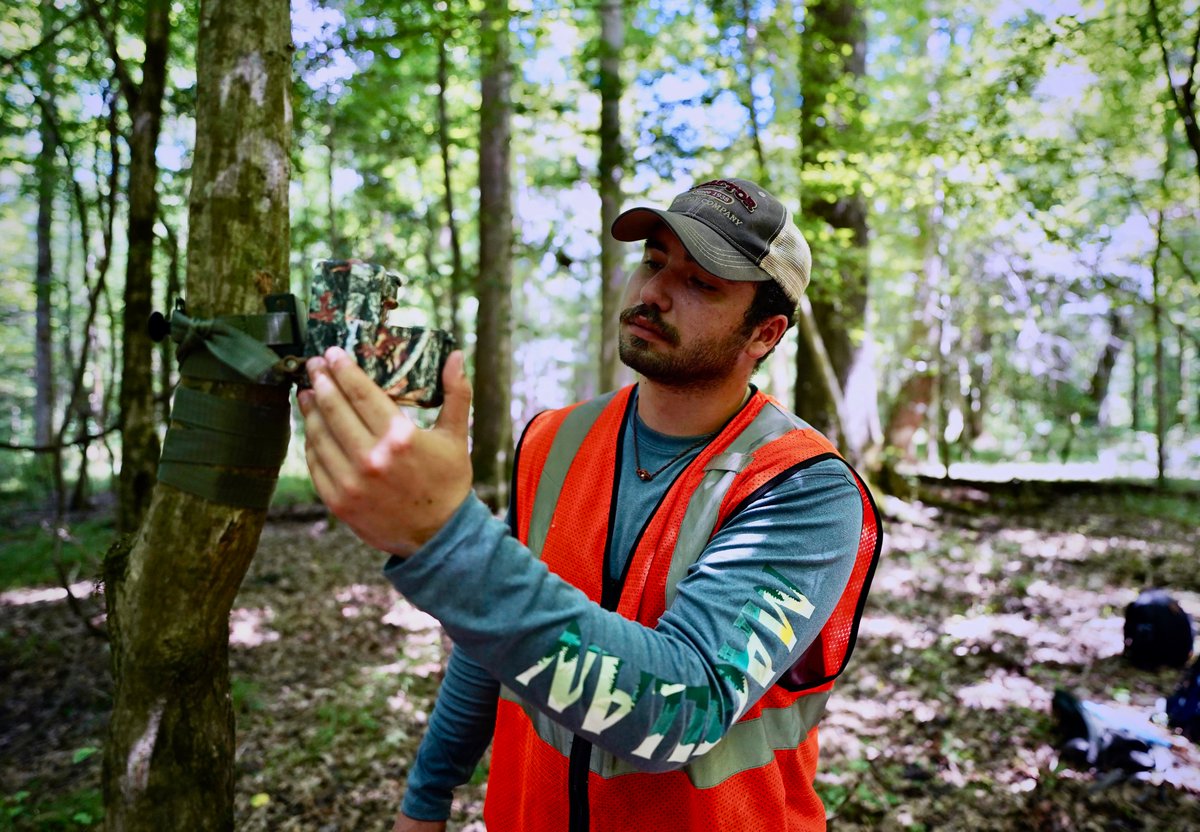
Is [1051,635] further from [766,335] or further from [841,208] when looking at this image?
[841,208]

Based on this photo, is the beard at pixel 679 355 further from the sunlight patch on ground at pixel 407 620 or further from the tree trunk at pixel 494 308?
the tree trunk at pixel 494 308

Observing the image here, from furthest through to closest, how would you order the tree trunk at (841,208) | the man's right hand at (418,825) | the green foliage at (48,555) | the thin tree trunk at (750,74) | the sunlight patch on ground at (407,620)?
the thin tree trunk at (750,74), the tree trunk at (841,208), the green foliage at (48,555), the sunlight patch on ground at (407,620), the man's right hand at (418,825)

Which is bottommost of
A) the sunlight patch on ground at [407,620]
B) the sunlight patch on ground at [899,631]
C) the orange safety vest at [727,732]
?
the sunlight patch on ground at [407,620]

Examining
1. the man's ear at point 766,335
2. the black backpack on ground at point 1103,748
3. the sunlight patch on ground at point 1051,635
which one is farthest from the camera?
the sunlight patch on ground at point 1051,635

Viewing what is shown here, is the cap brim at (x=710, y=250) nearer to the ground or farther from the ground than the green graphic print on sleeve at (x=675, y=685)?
farther from the ground

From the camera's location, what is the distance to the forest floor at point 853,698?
4.04m

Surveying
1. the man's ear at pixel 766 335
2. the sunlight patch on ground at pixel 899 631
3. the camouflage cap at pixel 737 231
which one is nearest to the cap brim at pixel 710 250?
the camouflage cap at pixel 737 231

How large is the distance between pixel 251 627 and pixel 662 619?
21.6 feet

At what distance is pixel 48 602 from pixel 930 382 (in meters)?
15.9

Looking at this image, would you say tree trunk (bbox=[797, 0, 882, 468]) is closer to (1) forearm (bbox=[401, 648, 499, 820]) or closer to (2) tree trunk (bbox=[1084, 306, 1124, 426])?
(1) forearm (bbox=[401, 648, 499, 820])

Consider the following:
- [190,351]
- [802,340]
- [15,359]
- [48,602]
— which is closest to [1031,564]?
[802,340]

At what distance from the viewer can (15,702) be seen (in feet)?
17.3

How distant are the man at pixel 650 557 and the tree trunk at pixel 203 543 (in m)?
0.60

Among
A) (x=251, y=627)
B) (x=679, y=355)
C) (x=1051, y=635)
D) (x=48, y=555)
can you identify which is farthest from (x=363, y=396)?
(x=48, y=555)
